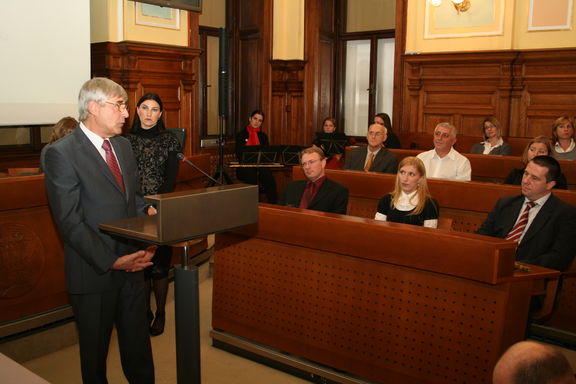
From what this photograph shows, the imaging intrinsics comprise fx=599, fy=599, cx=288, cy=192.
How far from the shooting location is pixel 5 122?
535 cm

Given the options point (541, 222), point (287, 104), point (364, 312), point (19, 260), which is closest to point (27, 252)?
point (19, 260)

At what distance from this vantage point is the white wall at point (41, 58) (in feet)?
17.8

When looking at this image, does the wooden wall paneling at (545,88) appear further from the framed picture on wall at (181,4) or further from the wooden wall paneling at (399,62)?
the framed picture on wall at (181,4)

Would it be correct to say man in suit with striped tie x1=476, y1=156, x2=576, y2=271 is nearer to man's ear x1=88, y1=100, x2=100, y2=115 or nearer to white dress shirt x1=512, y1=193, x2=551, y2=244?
white dress shirt x1=512, y1=193, x2=551, y2=244

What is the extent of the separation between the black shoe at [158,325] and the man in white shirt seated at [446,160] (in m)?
2.70

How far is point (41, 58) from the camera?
5.70 metres

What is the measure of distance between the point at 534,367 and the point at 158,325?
302 centimetres

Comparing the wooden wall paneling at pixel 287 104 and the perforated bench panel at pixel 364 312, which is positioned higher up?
the wooden wall paneling at pixel 287 104

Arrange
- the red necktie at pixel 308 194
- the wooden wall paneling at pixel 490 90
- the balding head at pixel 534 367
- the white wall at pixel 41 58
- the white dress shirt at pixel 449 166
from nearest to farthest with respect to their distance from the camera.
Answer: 1. the balding head at pixel 534 367
2. the red necktie at pixel 308 194
3. the white dress shirt at pixel 449 166
4. the white wall at pixel 41 58
5. the wooden wall paneling at pixel 490 90

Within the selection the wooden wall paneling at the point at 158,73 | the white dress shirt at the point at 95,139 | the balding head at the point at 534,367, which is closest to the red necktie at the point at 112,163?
the white dress shirt at the point at 95,139

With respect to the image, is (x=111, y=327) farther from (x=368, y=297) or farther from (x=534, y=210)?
(x=534, y=210)

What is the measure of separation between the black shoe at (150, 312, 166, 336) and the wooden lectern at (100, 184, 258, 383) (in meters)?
2.17

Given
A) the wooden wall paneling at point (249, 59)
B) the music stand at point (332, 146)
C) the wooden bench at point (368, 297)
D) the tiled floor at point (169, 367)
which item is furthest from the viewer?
the wooden wall paneling at point (249, 59)

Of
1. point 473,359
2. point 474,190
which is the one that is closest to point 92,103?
point 473,359
